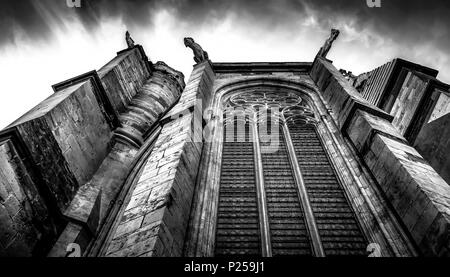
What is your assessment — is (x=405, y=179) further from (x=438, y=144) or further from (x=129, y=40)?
(x=129, y=40)

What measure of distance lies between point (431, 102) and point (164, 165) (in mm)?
4954

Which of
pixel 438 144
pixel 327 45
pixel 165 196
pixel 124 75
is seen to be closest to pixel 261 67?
pixel 327 45

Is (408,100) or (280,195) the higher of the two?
(408,100)

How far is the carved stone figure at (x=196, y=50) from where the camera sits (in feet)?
29.4

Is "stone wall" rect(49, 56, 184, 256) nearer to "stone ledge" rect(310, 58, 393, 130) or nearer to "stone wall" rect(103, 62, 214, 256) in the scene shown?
"stone wall" rect(103, 62, 214, 256)

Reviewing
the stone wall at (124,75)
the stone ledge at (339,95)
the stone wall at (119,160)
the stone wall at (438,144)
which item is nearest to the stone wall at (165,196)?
the stone wall at (119,160)

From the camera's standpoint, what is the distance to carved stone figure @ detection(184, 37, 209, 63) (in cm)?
898

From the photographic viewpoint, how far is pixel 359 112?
5.20m

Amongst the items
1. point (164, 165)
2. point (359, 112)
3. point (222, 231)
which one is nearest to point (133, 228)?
point (164, 165)

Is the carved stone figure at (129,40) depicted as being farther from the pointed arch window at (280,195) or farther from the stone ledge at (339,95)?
the stone ledge at (339,95)

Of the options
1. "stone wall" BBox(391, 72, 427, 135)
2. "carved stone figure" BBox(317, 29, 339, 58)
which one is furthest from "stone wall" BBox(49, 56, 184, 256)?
"stone wall" BBox(391, 72, 427, 135)

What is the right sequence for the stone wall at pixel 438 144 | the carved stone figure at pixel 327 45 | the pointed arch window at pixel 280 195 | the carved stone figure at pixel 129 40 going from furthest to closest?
1. the carved stone figure at pixel 129 40
2. the carved stone figure at pixel 327 45
3. the stone wall at pixel 438 144
4. the pointed arch window at pixel 280 195

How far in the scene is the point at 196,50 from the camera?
29.9ft
